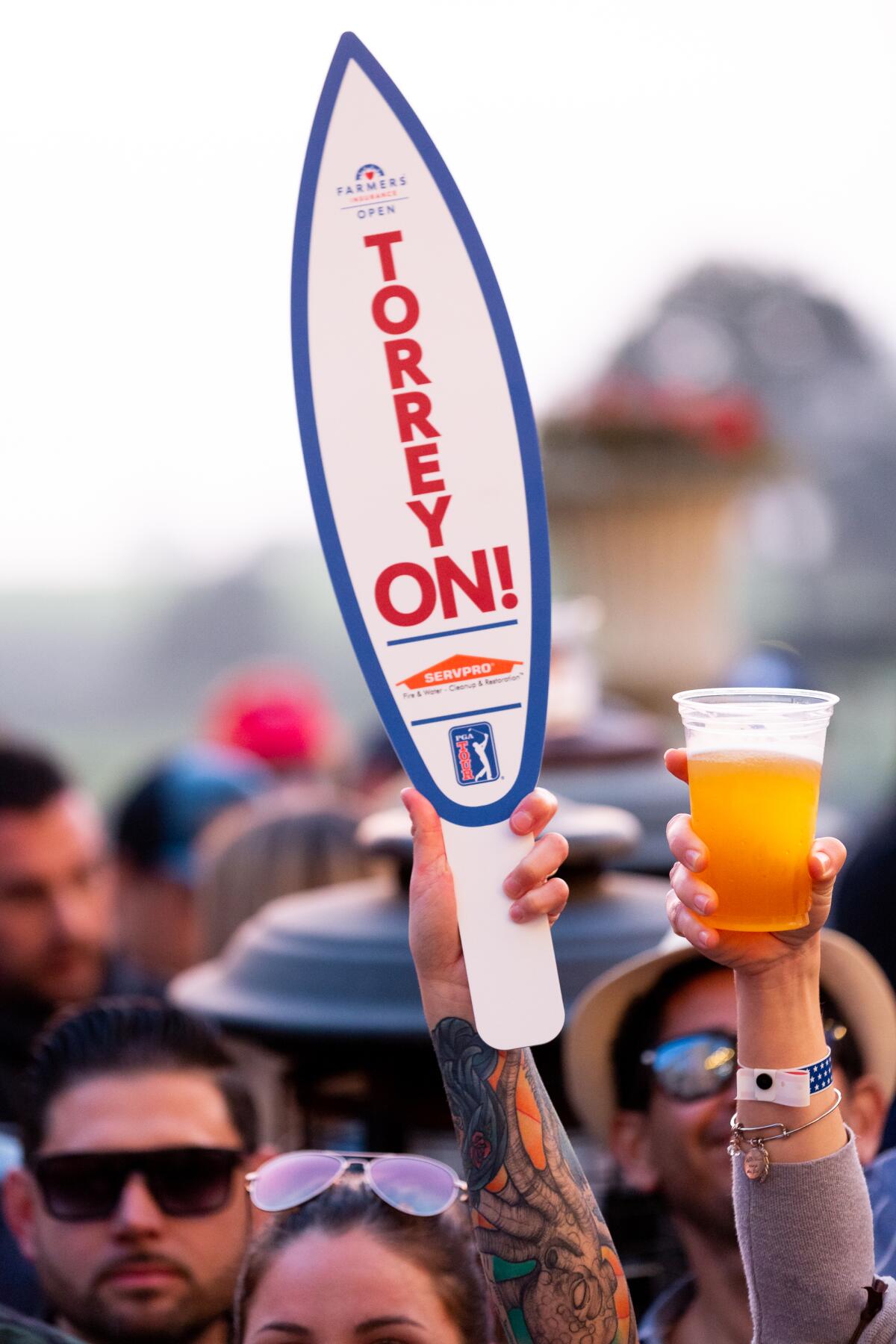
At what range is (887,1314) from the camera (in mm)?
1345

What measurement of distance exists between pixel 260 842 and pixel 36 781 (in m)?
0.65

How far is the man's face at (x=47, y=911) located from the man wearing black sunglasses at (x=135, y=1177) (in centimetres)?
159

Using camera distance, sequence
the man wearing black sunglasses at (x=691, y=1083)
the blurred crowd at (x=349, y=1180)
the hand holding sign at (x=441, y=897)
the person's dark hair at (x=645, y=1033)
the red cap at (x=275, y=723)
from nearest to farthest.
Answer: the hand holding sign at (x=441, y=897) → the blurred crowd at (x=349, y=1180) → the man wearing black sunglasses at (x=691, y=1083) → the person's dark hair at (x=645, y=1033) → the red cap at (x=275, y=723)

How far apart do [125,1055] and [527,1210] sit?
0.96 meters

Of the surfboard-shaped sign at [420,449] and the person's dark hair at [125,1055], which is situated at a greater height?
the surfboard-shaped sign at [420,449]

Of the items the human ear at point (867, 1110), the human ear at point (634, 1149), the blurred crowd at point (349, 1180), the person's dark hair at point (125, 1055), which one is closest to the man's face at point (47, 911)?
the blurred crowd at point (349, 1180)

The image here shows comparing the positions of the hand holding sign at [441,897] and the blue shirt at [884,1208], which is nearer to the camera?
the hand holding sign at [441,897]

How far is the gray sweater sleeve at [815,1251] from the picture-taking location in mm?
1351

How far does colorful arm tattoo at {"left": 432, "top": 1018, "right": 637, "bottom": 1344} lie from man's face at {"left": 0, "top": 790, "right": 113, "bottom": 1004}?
2581mm

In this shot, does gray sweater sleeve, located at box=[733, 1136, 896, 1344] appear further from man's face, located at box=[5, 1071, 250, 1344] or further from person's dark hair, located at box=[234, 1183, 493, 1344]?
man's face, located at box=[5, 1071, 250, 1344]

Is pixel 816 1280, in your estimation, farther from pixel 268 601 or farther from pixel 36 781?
pixel 268 601

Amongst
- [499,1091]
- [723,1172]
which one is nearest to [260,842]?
[723,1172]

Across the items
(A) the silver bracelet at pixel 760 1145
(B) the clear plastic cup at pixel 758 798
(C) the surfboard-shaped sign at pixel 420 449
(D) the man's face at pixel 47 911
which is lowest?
(D) the man's face at pixel 47 911

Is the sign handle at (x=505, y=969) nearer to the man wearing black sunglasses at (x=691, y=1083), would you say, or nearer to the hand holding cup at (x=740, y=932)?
the hand holding cup at (x=740, y=932)
